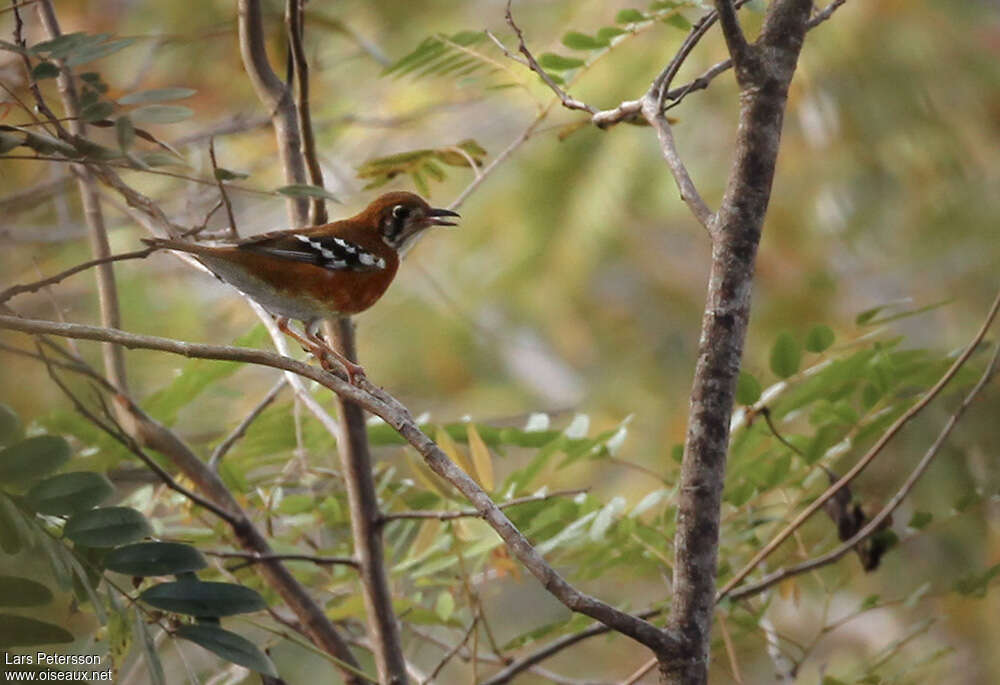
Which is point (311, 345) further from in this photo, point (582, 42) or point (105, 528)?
point (105, 528)

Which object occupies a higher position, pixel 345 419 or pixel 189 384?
pixel 189 384

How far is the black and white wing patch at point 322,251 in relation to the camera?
8.17 feet

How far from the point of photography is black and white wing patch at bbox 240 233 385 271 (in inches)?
98.0

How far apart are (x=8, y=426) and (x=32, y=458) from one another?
11cm

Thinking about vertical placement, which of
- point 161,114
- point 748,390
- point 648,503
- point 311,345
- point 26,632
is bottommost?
point 26,632

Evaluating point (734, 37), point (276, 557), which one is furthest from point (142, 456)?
point (734, 37)

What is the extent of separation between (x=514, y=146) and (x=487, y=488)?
73 cm

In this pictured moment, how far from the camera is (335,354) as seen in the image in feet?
8.05

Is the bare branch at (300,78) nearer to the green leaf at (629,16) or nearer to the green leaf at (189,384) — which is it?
the green leaf at (189,384)

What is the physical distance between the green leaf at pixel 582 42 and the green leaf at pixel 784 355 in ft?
2.37

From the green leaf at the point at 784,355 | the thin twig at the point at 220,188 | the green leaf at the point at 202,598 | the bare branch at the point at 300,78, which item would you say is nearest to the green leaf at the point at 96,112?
the thin twig at the point at 220,188

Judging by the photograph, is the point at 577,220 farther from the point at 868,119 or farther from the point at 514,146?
the point at 514,146

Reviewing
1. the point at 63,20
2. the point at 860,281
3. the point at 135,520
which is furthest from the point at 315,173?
the point at 860,281

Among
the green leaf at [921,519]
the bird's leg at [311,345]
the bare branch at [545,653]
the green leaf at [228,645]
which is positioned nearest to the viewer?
the green leaf at [228,645]
